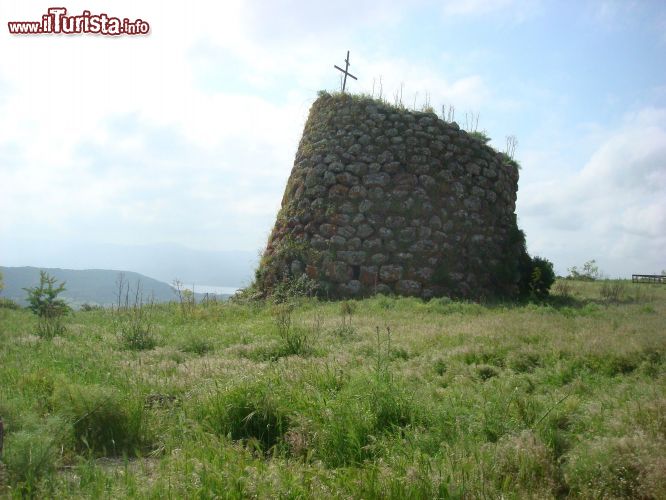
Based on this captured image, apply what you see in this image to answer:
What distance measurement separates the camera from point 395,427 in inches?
152

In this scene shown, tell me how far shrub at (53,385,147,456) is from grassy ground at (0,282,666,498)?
0.01m

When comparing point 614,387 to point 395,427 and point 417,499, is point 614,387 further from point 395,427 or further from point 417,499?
point 417,499

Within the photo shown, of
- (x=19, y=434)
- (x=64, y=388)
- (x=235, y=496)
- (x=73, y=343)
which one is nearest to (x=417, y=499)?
(x=235, y=496)

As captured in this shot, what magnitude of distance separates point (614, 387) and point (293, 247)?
960 centimetres

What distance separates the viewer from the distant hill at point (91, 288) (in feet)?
29.7

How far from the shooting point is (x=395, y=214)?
13422 millimetres

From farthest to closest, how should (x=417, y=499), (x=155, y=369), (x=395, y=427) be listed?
(x=155, y=369) → (x=395, y=427) → (x=417, y=499)

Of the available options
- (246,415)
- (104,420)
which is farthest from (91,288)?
(246,415)

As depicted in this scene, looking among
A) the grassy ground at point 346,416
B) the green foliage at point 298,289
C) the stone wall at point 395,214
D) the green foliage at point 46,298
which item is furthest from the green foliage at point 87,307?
the grassy ground at point 346,416

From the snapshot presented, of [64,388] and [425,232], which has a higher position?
[425,232]

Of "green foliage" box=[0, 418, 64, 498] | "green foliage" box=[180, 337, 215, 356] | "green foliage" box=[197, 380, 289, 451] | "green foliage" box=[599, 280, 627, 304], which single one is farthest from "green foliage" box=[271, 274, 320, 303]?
"green foliage" box=[0, 418, 64, 498]

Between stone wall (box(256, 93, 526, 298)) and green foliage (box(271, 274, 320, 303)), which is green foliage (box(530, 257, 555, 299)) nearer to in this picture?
stone wall (box(256, 93, 526, 298))

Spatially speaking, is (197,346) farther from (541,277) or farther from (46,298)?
(541,277)

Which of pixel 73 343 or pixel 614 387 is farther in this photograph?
pixel 73 343
